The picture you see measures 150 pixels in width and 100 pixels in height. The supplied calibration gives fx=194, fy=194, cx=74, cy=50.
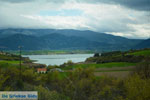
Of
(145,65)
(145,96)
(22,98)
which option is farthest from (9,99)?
(145,65)

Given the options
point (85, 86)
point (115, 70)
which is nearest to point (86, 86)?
point (85, 86)

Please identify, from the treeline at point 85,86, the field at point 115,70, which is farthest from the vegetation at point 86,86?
the field at point 115,70

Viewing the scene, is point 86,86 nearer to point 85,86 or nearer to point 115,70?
point 85,86

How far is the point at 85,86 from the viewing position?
2012cm

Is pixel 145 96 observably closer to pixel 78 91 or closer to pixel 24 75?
pixel 78 91

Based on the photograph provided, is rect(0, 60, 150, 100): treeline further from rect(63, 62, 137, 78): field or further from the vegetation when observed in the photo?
rect(63, 62, 137, 78): field

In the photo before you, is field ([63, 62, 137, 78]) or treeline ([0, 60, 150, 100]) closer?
treeline ([0, 60, 150, 100])

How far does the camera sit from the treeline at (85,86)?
10.9 meters

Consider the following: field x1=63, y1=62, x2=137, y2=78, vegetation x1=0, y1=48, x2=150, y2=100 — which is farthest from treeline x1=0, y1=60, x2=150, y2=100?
field x1=63, y1=62, x2=137, y2=78

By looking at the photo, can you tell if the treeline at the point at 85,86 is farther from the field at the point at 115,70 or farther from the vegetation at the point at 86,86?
the field at the point at 115,70

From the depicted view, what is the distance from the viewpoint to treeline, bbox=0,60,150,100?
10.9 meters

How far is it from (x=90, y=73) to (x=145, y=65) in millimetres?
8762

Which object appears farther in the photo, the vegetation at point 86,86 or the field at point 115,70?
the field at point 115,70

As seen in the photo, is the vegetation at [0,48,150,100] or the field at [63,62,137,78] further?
the field at [63,62,137,78]
